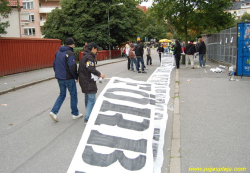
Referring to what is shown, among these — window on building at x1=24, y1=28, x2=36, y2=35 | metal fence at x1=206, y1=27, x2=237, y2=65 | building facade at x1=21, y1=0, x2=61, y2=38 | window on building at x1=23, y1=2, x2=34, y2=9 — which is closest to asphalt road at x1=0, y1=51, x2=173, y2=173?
metal fence at x1=206, y1=27, x2=237, y2=65

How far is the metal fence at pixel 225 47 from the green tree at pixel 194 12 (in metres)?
1.44

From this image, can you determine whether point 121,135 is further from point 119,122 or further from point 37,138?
point 37,138

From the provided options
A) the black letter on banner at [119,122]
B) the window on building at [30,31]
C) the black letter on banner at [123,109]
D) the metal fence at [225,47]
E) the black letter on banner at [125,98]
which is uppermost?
the window on building at [30,31]

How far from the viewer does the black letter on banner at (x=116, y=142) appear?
3.97m

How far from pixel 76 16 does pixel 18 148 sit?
117 feet

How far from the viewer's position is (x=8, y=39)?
55.9ft

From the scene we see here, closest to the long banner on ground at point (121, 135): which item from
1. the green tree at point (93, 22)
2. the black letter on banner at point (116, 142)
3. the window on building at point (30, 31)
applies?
the black letter on banner at point (116, 142)

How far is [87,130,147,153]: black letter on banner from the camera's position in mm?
3968

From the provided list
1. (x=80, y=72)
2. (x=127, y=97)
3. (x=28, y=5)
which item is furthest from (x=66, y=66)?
(x=28, y=5)

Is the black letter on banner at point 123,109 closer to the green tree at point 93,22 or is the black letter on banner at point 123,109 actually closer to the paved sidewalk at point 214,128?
the paved sidewalk at point 214,128

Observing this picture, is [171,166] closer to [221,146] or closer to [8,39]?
[221,146]

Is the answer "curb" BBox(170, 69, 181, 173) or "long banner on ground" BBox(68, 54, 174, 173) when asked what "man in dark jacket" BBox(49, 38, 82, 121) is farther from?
"curb" BBox(170, 69, 181, 173)

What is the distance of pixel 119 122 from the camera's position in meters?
4.37

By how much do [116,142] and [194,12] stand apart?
1900 centimetres
